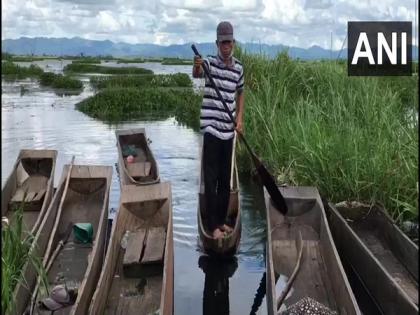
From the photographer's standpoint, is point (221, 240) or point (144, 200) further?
point (144, 200)

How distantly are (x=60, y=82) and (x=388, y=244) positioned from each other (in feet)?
80.9

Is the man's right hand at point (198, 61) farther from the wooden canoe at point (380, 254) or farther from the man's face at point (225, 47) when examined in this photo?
Answer: the wooden canoe at point (380, 254)

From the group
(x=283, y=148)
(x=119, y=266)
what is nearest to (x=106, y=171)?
(x=119, y=266)

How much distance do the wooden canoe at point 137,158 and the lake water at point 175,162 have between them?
0.60 metres

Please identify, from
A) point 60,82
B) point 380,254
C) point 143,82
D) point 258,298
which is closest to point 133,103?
point 143,82

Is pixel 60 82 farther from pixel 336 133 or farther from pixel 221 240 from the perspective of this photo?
pixel 221 240

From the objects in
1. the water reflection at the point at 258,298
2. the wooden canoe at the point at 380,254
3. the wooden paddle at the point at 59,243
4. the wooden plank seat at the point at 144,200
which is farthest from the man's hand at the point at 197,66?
the water reflection at the point at 258,298

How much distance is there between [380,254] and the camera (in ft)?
18.7

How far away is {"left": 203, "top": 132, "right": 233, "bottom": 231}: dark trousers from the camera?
5.59 metres

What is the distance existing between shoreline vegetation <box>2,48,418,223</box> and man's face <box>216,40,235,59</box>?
1699 millimetres

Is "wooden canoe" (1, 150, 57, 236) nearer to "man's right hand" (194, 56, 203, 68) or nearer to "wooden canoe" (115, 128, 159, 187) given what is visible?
"wooden canoe" (115, 128, 159, 187)

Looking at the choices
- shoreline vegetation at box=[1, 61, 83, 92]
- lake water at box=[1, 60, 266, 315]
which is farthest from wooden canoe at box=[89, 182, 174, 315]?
shoreline vegetation at box=[1, 61, 83, 92]

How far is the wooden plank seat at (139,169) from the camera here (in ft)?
27.8

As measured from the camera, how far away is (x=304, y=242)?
5.86 meters
